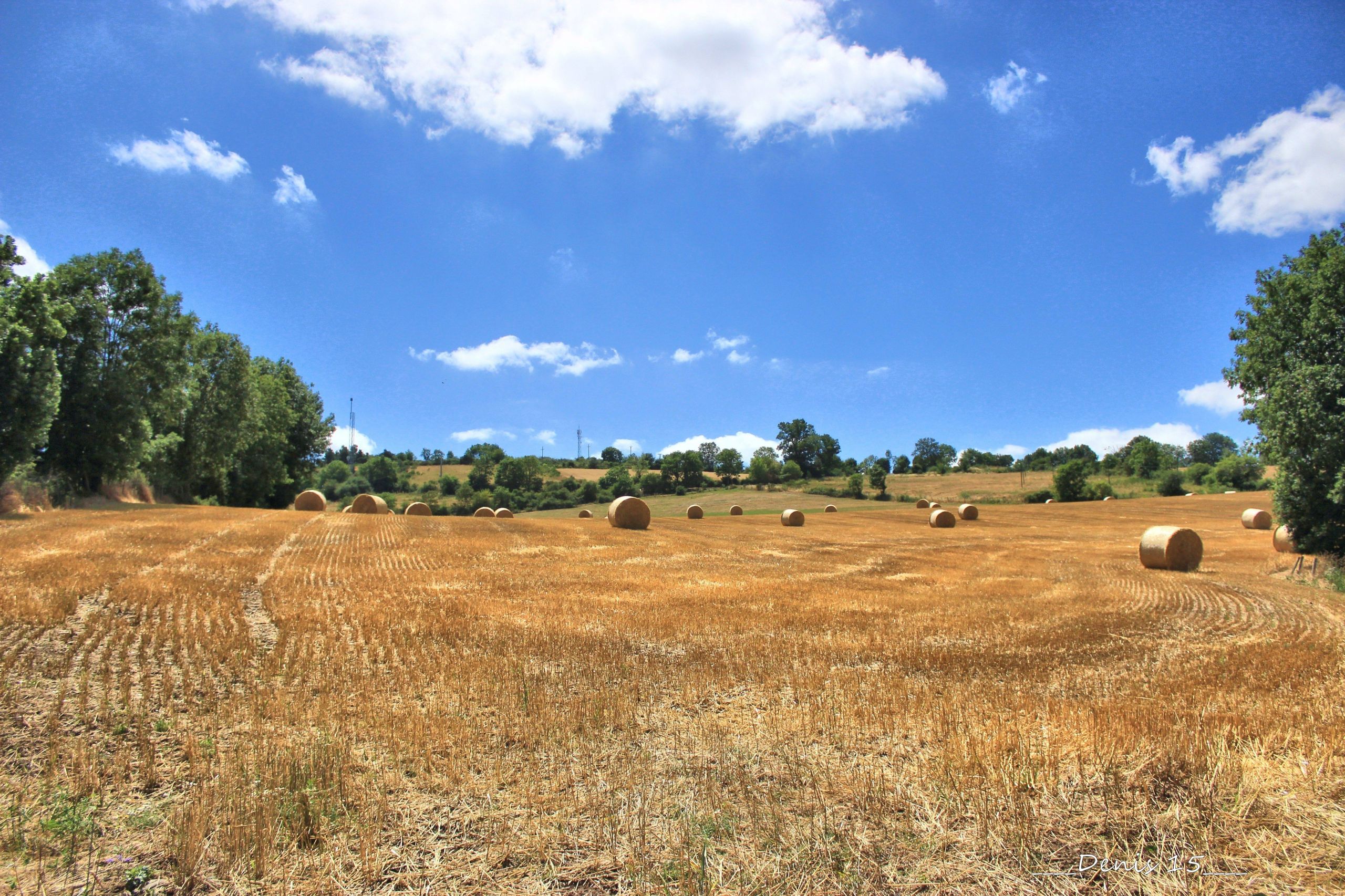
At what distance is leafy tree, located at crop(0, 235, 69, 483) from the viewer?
2842 centimetres

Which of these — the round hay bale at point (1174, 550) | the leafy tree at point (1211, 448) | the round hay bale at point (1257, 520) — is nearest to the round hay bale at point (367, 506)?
the round hay bale at point (1174, 550)

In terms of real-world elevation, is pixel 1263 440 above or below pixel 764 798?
above

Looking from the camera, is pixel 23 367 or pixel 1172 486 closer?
pixel 23 367

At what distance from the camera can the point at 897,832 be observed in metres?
4.88

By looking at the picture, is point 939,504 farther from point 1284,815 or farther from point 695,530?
point 1284,815

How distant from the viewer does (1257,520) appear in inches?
1709

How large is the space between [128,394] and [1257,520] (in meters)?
70.9

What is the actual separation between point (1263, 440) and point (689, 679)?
2507cm

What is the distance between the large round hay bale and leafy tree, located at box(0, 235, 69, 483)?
5219 centimetres

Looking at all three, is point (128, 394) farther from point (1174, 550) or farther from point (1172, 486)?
point (1172, 486)

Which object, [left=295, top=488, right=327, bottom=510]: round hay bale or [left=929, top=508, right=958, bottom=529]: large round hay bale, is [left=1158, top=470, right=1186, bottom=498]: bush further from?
[left=295, top=488, right=327, bottom=510]: round hay bale

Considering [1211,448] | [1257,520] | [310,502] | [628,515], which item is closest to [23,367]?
[310,502]

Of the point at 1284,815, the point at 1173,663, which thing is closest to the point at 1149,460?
the point at 1173,663

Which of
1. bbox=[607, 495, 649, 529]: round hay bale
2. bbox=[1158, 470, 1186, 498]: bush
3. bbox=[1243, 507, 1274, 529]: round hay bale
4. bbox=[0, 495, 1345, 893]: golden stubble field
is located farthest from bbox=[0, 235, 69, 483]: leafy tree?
bbox=[1158, 470, 1186, 498]: bush
